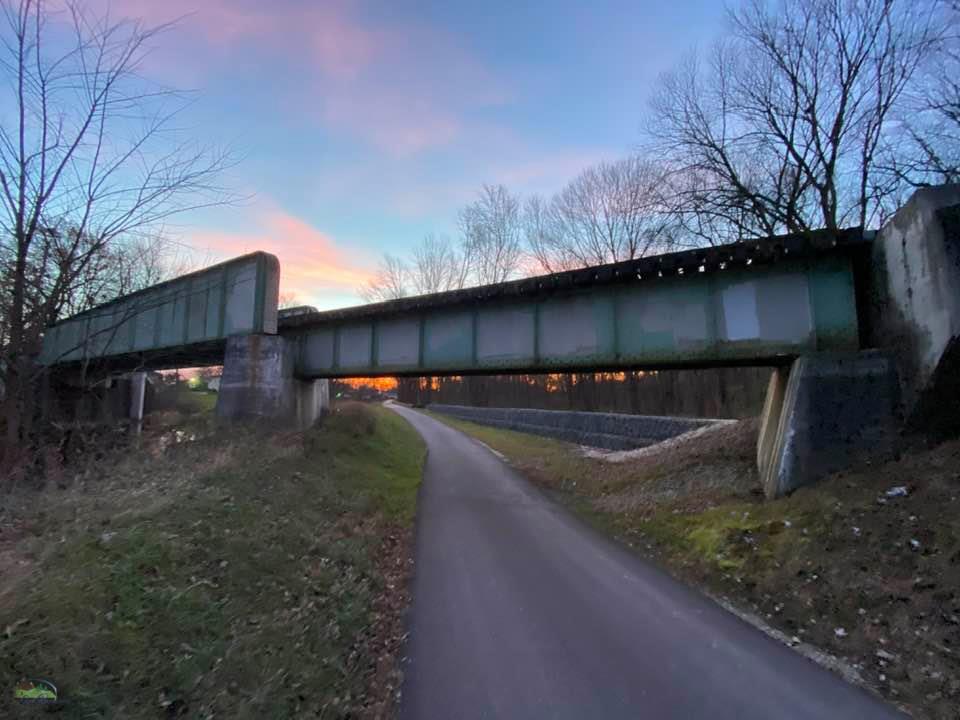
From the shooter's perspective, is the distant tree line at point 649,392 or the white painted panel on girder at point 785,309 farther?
the distant tree line at point 649,392

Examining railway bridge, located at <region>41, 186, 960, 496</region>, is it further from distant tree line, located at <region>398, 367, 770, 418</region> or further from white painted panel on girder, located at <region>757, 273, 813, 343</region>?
distant tree line, located at <region>398, 367, 770, 418</region>

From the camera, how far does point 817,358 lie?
8.95m

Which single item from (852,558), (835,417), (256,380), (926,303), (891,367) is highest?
(926,303)

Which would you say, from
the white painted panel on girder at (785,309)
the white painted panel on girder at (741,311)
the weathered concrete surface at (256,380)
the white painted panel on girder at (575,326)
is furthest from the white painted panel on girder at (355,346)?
the white painted panel on girder at (785,309)

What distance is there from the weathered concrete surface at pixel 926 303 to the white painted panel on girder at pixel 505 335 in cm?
745

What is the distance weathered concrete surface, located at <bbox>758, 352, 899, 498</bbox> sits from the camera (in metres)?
8.27

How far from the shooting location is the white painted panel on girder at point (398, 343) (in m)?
15.9

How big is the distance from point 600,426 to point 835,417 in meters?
23.3

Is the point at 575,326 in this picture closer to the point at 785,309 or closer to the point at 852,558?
the point at 785,309

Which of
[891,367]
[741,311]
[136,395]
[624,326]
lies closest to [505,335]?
[624,326]

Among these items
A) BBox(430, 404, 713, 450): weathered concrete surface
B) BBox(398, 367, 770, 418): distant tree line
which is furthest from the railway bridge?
BBox(398, 367, 770, 418): distant tree line

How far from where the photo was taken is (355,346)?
17.2 metres

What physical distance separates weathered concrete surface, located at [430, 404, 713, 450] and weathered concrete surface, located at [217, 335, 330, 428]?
17635 millimetres

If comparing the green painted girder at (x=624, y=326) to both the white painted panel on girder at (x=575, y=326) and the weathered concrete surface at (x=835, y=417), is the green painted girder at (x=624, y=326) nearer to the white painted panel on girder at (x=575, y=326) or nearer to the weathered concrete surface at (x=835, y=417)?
the white painted panel on girder at (x=575, y=326)
